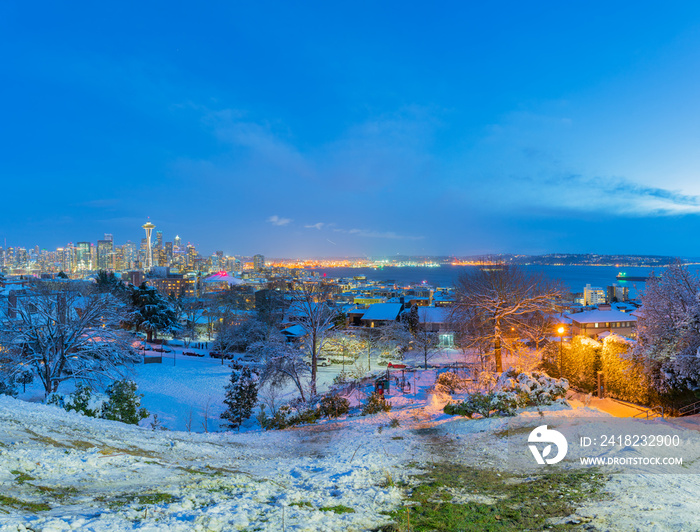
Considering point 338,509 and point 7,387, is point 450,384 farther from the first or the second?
A: point 7,387

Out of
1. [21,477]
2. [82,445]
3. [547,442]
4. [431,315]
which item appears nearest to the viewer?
[21,477]

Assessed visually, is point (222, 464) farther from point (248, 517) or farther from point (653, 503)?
point (653, 503)

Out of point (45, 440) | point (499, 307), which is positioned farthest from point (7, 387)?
point (499, 307)

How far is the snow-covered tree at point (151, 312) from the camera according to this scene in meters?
40.7

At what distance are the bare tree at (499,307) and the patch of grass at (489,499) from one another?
1107cm

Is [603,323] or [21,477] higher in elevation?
[21,477]

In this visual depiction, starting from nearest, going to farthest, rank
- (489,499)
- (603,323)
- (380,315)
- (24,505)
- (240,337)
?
(24,505), (489,499), (603,323), (240,337), (380,315)

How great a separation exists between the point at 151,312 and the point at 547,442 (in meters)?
40.5

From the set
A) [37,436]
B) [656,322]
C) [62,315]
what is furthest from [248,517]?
[62,315]

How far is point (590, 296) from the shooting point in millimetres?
83500

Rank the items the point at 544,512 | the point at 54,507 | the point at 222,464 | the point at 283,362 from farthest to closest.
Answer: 1. the point at 283,362
2. the point at 222,464
3. the point at 544,512
4. the point at 54,507

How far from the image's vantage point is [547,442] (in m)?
8.87

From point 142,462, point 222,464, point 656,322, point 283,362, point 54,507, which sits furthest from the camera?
point 283,362

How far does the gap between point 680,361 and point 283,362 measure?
45.8ft
